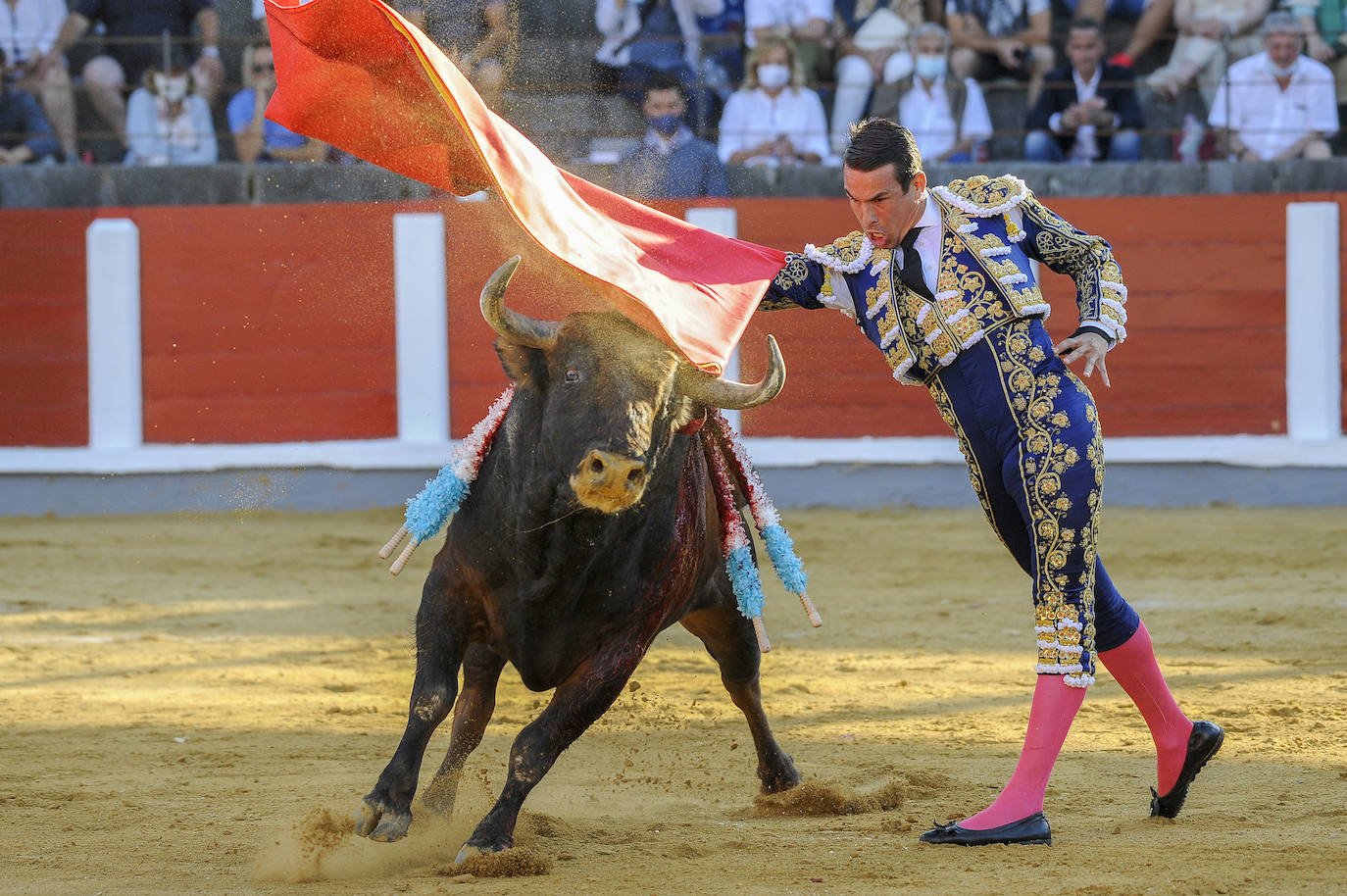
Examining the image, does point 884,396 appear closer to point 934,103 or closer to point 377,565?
point 934,103

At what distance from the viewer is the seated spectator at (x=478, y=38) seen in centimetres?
455

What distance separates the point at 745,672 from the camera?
3.25 metres

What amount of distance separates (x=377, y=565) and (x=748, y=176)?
2.90 m

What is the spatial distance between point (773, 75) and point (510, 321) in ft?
18.3

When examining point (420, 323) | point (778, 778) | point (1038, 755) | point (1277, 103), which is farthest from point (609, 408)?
point (1277, 103)

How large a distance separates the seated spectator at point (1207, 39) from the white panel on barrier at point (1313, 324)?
86cm

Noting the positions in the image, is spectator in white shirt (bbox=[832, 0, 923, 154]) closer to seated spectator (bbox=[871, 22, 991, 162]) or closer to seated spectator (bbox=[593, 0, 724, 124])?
seated spectator (bbox=[871, 22, 991, 162])

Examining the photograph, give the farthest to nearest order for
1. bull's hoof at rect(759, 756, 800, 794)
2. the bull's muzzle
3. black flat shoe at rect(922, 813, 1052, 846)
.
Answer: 1. bull's hoof at rect(759, 756, 800, 794)
2. black flat shoe at rect(922, 813, 1052, 846)
3. the bull's muzzle

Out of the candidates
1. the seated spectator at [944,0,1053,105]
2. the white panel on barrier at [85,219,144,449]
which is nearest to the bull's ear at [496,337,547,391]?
the white panel on barrier at [85,219,144,449]

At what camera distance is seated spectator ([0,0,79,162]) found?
313 inches

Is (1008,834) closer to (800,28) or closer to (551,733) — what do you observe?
(551,733)

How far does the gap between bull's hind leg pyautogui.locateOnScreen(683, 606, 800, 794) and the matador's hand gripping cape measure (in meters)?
0.72

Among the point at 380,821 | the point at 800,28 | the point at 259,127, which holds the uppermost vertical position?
the point at 800,28

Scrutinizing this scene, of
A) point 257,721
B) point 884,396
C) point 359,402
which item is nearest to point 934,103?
point 884,396
